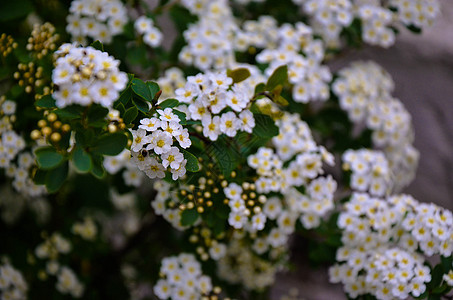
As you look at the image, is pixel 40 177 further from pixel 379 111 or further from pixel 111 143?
pixel 379 111

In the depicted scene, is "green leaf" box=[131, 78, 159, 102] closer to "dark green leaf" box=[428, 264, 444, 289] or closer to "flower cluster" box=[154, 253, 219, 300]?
"flower cluster" box=[154, 253, 219, 300]

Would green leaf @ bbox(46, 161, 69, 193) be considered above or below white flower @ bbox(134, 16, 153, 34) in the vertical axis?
above

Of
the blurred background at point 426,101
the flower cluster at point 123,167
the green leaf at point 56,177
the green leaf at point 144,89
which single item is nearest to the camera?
the green leaf at point 56,177

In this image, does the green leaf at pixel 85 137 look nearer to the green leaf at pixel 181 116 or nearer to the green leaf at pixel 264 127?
the green leaf at pixel 181 116


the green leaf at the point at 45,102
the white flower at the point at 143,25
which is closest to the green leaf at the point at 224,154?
the green leaf at the point at 45,102

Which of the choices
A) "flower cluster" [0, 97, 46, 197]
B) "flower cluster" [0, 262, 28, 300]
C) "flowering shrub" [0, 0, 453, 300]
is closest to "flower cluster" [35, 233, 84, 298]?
"flowering shrub" [0, 0, 453, 300]

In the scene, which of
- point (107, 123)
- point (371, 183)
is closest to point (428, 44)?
point (371, 183)
